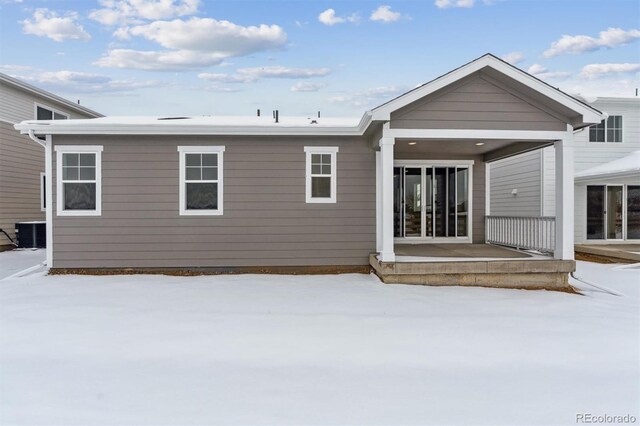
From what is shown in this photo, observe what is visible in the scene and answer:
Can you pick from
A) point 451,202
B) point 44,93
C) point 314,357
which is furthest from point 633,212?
point 44,93

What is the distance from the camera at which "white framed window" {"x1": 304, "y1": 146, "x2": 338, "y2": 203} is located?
27.6 feet

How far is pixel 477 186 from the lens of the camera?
10.3 metres

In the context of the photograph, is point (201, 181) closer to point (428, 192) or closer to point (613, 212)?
point (428, 192)

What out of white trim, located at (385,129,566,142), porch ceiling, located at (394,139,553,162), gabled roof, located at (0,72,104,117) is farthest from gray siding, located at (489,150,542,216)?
gabled roof, located at (0,72,104,117)

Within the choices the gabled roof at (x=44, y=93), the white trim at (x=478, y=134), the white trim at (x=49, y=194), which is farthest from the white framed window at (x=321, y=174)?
the gabled roof at (x=44, y=93)

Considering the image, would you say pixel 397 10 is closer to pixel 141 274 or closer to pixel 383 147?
pixel 383 147

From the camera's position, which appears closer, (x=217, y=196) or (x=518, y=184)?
(x=217, y=196)

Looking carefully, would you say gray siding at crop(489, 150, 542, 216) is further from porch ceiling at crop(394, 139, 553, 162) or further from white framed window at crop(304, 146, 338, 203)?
white framed window at crop(304, 146, 338, 203)

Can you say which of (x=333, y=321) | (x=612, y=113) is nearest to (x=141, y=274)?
(x=333, y=321)

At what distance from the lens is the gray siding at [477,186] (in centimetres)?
1016

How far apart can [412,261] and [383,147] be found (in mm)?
2119

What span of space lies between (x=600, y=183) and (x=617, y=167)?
0.77 m

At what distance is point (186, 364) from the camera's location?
382 cm

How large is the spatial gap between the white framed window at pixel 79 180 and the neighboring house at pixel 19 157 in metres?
5.87
